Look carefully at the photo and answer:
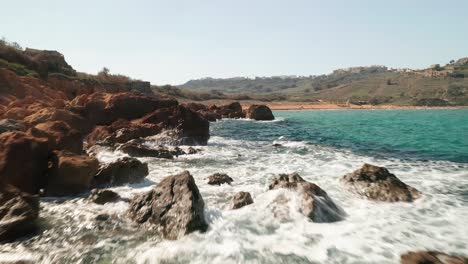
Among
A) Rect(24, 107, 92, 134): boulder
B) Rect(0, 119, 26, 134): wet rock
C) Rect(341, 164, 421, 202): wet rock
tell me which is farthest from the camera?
Rect(24, 107, 92, 134): boulder

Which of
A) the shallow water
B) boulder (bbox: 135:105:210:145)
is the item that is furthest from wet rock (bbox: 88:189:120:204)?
boulder (bbox: 135:105:210:145)

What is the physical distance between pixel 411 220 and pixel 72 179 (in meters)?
12.2

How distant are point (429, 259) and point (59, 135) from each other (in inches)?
636

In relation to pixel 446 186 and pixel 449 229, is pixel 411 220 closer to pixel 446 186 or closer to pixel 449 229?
pixel 449 229

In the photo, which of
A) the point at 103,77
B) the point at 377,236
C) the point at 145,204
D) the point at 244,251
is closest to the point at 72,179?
the point at 145,204

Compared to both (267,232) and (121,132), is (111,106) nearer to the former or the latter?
(121,132)

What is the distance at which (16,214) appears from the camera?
9781mm

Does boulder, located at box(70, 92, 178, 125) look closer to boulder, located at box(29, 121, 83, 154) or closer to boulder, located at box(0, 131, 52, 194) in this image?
boulder, located at box(29, 121, 83, 154)

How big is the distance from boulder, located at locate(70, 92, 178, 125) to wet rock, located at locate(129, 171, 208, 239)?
22.9 meters

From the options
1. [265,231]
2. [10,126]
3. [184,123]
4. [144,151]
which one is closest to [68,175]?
[265,231]

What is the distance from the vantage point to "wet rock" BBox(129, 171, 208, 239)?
386 inches

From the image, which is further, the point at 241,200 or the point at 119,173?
the point at 119,173

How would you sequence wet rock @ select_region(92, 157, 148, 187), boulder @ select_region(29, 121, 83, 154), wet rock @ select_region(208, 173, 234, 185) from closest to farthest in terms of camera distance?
wet rock @ select_region(92, 157, 148, 187) → wet rock @ select_region(208, 173, 234, 185) → boulder @ select_region(29, 121, 83, 154)

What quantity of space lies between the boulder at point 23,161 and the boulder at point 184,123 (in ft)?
51.5
